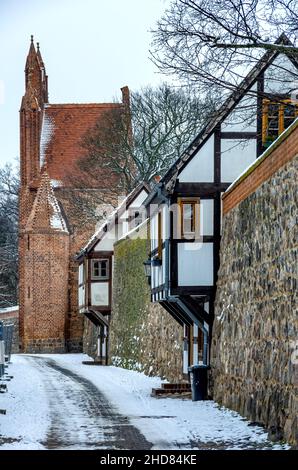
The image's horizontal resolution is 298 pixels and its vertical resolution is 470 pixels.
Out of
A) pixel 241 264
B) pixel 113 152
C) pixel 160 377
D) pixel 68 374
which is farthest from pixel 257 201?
pixel 113 152

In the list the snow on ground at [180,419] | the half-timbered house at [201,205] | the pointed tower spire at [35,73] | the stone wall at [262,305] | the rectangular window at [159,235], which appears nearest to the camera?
the stone wall at [262,305]

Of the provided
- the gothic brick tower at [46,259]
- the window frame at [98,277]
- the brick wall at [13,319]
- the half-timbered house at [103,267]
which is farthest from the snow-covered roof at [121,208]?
the brick wall at [13,319]

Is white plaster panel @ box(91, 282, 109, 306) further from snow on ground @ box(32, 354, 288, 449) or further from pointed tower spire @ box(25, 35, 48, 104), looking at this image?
pointed tower spire @ box(25, 35, 48, 104)

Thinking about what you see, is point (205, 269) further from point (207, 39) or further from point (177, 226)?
point (207, 39)

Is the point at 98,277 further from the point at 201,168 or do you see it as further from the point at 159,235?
the point at 201,168

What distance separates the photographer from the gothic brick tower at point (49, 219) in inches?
2175

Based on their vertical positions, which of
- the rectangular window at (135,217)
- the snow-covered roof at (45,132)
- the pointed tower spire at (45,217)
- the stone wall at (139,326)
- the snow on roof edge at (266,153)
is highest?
the snow-covered roof at (45,132)

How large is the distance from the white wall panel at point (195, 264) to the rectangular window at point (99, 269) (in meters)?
20.3

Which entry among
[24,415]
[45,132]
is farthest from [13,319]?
[24,415]

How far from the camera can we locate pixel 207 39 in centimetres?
1504

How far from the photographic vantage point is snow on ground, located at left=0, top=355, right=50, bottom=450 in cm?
1360

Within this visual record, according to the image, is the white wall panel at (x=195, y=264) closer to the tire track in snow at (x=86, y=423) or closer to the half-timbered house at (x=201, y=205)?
the half-timbered house at (x=201, y=205)
